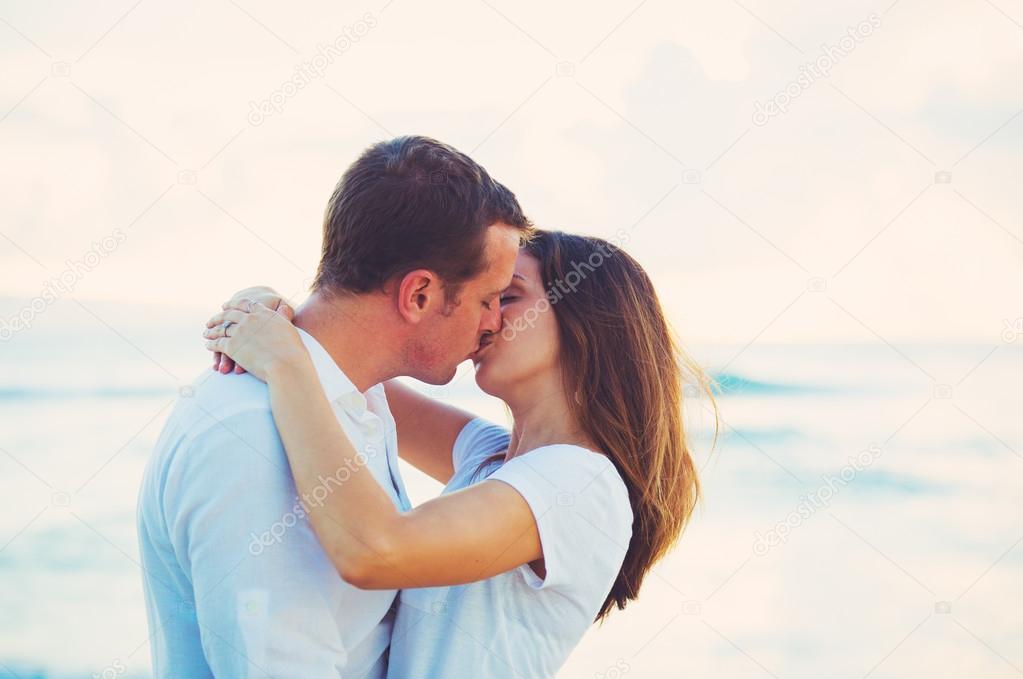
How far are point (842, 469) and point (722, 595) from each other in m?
5.71

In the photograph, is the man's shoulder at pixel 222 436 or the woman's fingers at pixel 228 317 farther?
the woman's fingers at pixel 228 317

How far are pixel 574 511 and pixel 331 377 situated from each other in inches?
26.9

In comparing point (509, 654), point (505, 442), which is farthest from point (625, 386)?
point (509, 654)

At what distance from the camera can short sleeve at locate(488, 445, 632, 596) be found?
2363 mm

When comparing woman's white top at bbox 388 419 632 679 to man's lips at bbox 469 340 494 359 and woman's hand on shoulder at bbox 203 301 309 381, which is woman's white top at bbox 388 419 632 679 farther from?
woman's hand on shoulder at bbox 203 301 309 381

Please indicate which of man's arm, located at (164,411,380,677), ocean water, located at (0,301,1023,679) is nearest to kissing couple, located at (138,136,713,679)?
man's arm, located at (164,411,380,677)

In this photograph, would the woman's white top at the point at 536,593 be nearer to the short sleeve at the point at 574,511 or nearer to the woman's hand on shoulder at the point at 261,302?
the short sleeve at the point at 574,511

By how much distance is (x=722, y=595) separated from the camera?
29.9 feet

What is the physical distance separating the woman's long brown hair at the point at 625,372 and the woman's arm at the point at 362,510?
467 millimetres

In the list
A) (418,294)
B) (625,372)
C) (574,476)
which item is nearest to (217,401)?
(418,294)

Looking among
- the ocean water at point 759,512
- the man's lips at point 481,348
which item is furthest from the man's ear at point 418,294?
the ocean water at point 759,512

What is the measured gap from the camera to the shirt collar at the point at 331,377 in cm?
224

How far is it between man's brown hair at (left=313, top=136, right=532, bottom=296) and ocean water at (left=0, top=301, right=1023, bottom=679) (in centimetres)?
110

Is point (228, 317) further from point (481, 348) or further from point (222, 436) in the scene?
point (481, 348)
